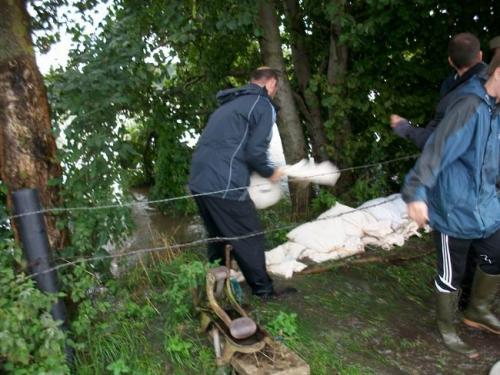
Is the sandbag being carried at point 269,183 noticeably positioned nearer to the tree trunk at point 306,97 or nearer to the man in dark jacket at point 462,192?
the man in dark jacket at point 462,192

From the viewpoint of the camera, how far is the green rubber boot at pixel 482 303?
3461 mm

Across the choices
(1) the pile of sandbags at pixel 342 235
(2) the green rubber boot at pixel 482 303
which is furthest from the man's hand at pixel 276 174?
(2) the green rubber boot at pixel 482 303

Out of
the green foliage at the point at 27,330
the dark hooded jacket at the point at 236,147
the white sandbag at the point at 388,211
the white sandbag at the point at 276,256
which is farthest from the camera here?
the white sandbag at the point at 388,211

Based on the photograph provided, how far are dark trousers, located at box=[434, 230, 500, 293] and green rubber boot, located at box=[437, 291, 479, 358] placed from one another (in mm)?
72

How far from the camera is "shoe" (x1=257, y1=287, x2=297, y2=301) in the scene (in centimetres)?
396

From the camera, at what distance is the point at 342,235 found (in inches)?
198

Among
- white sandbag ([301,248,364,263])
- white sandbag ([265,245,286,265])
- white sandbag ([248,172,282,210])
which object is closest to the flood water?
white sandbag ([265,245,286,265])

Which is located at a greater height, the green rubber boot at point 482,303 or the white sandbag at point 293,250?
the white sandbag at point 293,250

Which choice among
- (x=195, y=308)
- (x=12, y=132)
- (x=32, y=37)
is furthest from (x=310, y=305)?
(x=32, y=37)

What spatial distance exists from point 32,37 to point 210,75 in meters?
4.01

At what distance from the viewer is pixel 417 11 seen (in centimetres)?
558

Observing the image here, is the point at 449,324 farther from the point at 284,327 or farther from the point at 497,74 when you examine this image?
the point at 497,74

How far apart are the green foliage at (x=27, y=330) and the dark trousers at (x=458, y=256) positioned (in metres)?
2.33

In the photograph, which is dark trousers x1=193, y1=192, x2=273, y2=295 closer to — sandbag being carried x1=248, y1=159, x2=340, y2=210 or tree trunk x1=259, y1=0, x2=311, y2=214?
sandbag being carried x1=248, y1=159, x2=340, y2=210
